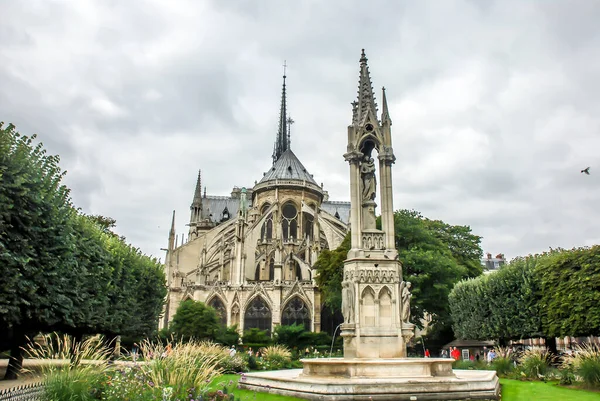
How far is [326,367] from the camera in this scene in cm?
984

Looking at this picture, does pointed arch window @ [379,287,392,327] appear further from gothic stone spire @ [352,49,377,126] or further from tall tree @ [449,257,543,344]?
tall tree @ [449,257,543,344]

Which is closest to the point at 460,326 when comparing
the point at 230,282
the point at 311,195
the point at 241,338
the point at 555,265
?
the point at 555,265

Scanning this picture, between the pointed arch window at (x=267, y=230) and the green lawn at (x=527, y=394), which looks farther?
the pointed arch window at (x=267, y=230)

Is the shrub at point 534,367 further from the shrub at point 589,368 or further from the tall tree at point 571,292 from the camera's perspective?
the tall tree at point 571,292

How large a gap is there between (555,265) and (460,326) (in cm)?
678

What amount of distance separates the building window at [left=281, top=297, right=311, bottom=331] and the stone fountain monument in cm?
3542

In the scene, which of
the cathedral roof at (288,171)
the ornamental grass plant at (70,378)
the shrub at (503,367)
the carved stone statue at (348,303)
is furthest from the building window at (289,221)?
the ornamental grass plant at (70,378)

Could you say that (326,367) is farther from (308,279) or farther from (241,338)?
(308,279)

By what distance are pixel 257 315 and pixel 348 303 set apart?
122ft

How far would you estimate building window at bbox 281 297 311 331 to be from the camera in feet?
153

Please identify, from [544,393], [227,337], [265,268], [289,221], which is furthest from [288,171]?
[544,393]

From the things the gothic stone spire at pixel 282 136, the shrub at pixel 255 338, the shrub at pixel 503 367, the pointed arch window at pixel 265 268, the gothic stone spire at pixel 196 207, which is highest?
the gothic stone spire at pixel 282 136

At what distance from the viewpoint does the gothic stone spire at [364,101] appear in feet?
41.7

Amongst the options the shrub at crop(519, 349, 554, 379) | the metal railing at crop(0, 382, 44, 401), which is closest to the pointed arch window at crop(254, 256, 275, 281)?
the shrub at crop(519, 349, 554, 379)
